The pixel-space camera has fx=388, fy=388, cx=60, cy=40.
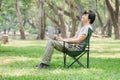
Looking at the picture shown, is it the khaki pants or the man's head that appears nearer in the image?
the khaki pants

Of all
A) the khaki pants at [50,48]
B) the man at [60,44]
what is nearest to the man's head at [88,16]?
the man at [60,44]

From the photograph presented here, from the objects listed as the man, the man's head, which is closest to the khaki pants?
the man

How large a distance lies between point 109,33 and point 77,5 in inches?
293

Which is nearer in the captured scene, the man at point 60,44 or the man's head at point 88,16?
the man at point 60,44

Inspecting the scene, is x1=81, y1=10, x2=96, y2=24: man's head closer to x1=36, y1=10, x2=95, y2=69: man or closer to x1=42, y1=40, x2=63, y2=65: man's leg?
x1=36, y1=10, x2=95, y2=69: man

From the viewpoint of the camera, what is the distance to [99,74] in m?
8.79

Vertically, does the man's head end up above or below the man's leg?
above

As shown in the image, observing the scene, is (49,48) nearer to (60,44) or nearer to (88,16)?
(60,44)

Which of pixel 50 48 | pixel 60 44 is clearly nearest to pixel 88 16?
pixel 60 44

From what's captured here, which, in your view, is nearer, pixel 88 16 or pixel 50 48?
pixel 50 48

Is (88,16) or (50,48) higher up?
(88,16)

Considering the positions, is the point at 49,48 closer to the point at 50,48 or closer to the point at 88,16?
the point at 50,48

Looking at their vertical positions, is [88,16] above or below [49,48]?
above

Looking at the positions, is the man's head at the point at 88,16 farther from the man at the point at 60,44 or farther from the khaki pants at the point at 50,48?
the khaki pants at the point at 50,48
